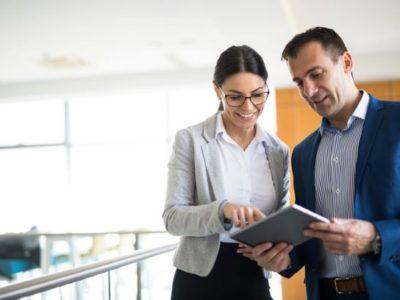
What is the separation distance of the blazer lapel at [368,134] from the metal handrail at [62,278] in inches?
43.3

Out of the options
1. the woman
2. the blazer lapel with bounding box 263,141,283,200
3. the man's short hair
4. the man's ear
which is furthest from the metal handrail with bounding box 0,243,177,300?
the man's ear

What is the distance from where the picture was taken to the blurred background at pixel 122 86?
4980 millimetres

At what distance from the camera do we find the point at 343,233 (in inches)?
57.8

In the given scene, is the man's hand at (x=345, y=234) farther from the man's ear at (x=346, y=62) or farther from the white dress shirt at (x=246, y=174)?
the man's ear at (x=346, y=62)

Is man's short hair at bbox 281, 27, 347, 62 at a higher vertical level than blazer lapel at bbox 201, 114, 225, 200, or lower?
higher

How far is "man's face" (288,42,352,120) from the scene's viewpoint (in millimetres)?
1807

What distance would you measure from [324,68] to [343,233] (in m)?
0.64

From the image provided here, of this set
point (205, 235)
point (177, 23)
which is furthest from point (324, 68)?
point (177, 23)

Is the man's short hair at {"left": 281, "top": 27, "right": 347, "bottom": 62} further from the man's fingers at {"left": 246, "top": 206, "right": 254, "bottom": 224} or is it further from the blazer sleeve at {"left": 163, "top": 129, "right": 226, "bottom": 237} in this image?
the man's fingers at {"left": 246, "top": 206, "right": 254, "bottom": 224}

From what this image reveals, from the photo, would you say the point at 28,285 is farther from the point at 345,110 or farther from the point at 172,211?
the point at 345,110

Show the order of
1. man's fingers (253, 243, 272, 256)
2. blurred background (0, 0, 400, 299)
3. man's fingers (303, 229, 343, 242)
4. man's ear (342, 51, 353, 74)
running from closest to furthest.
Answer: man's fingers (303, 229, 343, 242) < man's fingers (253, 243, 272, 256) < man's ear (342, 51, 353, 74) < blurred background (0, 0, 400, 299)

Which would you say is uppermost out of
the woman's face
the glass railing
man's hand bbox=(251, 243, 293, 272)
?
the woman's face

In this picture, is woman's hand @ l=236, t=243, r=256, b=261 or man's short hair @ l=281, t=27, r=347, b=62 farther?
man's short hair @ l=281, t=27, r=347, b=62

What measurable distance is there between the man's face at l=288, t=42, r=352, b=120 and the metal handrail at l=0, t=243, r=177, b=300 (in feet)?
3.69
